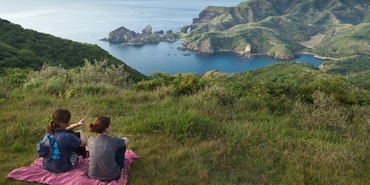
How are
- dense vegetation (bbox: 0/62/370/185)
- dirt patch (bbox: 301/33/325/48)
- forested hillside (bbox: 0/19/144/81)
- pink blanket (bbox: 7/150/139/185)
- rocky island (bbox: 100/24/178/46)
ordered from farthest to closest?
dirt patch (bbox: 301/33/325/48), rocky island (bbox: 100/24/178/46), forested hillside (bbox: 0/19/144/81), dense vegetation (bbox: 0/62/370/185), pink blanket (bbox: 7/150/139/185)

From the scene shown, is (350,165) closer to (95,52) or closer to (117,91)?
(117,91)

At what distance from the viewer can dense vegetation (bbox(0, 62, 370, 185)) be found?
183 inches

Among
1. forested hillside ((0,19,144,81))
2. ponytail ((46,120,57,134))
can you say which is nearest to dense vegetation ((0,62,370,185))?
ponytail ((46,120,57,134))

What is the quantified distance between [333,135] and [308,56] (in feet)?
505

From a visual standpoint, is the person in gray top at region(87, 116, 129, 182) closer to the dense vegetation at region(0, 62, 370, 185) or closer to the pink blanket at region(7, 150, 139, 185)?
the pink blanket at region(7, 150, 139, 185)

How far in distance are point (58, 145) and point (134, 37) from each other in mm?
154804

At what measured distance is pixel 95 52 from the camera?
144 ft

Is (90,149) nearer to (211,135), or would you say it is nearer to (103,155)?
(103,155)

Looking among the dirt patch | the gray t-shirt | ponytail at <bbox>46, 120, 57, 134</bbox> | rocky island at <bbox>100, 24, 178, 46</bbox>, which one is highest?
rocky island at <bbox>100, 24, 178, 46</bbox>

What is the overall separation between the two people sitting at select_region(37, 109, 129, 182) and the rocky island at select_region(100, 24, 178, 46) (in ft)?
478

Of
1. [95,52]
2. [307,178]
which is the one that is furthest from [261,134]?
[95,52]

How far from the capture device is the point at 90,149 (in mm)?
4434

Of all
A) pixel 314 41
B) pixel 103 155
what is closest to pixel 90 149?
pixel 103 155

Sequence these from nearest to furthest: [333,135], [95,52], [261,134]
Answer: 1. [261,134]
2. [333,135]
3. [95,52]
